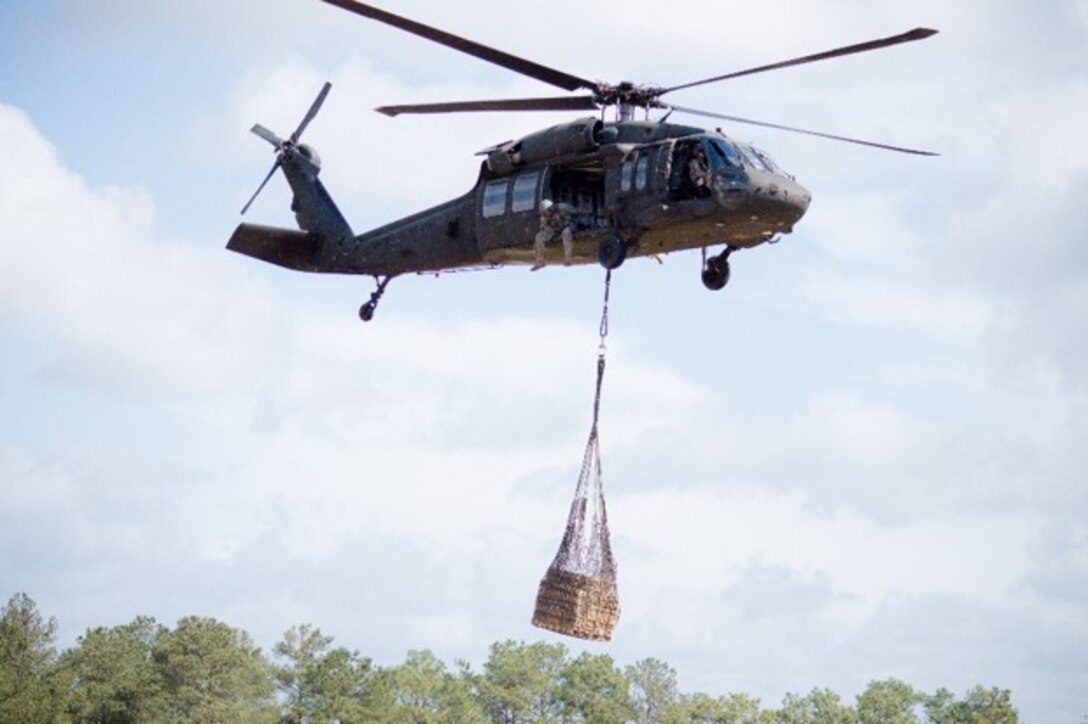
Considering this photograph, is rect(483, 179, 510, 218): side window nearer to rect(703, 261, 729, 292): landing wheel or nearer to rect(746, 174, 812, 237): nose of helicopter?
rect(703, 261, 729, 292): landing wheel

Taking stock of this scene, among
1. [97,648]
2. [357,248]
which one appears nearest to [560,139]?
[357,248]

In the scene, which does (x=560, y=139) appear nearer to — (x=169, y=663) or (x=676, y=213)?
(x=676, y=213)

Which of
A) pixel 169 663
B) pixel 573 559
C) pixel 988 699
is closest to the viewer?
pixel 573 559

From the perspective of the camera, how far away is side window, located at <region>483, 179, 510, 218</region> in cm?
3048

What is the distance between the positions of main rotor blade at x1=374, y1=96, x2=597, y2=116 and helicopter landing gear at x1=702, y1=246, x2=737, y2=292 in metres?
3.17

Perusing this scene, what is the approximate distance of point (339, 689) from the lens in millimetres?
92125

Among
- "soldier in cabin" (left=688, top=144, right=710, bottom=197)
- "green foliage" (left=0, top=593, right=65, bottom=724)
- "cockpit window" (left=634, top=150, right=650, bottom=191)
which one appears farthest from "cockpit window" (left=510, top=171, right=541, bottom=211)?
"green foliage" (left=0, top=593, right=65, bottom=724)

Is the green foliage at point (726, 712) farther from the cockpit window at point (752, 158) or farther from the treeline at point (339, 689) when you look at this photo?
the cockpit window at point (752, 158)

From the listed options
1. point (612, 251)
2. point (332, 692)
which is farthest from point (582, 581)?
point (332, 692)

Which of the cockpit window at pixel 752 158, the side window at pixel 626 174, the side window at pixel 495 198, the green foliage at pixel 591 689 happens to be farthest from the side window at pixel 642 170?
the green foliage at pixel 591 689

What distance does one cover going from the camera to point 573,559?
26062 millimetres

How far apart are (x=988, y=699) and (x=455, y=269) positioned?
2585 inches

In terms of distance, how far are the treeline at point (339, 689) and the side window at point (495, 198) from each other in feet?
183

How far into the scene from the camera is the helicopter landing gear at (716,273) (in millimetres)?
29188
